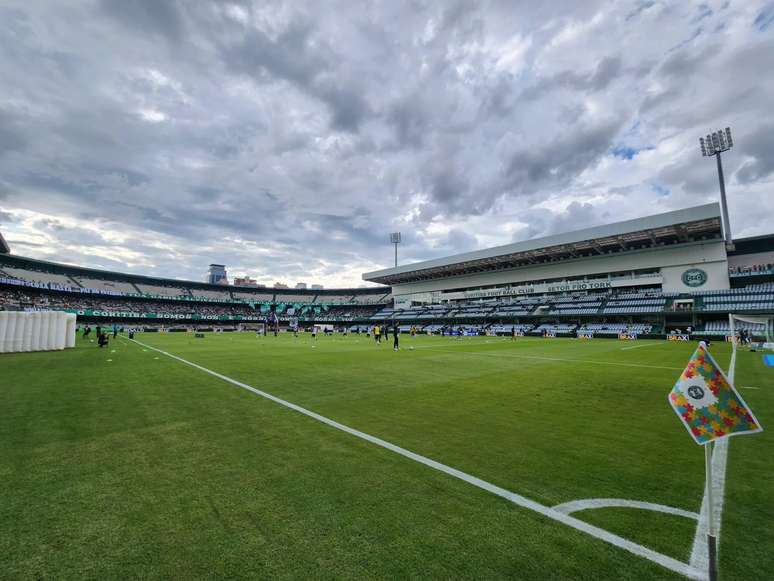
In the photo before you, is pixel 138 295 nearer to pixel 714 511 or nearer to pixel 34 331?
pixel 34 331

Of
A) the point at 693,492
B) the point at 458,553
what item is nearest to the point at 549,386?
the point at 693,492

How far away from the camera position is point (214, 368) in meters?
14.5

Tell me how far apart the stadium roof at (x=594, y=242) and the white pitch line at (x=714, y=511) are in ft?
154

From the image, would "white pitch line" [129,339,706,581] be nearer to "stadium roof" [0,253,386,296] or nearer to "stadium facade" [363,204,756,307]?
"stadium facade" [363,204,756,307]

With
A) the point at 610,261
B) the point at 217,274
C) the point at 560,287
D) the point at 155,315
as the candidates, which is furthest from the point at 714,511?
the point at 217,274

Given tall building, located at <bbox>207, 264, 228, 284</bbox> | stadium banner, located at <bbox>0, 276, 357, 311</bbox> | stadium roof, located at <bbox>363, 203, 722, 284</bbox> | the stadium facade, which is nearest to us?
stadium roof, located at <bbox>363, 203, 722, 284</bbox>

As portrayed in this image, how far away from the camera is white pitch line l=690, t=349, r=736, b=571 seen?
2734mm

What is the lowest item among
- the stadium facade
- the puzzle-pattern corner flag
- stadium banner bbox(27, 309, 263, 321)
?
the puzzle-pattern corner flag

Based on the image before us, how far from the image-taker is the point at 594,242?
50.7 meters

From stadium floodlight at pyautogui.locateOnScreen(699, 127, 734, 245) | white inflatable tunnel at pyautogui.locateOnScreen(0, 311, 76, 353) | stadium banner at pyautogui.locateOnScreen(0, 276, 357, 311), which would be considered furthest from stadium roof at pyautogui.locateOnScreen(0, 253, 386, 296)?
stadium floodlight at pyautogui.locateOnScreen(699, 127, 734, 245)

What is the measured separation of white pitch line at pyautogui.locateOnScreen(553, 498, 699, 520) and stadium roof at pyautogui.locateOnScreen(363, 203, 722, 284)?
1945 inches

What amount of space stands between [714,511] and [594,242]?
181 ft

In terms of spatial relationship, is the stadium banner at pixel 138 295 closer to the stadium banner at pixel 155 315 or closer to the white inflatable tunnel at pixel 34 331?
the stadium banner at pixel 155 315

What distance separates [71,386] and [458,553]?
12.3m
